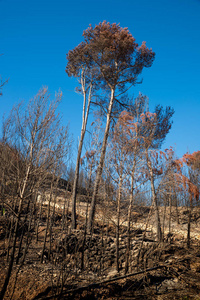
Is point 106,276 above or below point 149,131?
below

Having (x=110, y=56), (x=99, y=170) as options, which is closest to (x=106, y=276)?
(x=99, y=170)

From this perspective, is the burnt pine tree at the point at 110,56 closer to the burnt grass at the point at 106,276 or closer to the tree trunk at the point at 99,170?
the tree trunk at the point at 99,170

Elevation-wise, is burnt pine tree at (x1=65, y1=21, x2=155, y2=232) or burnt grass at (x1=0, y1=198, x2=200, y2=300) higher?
burnt pine tree at (x1=65, y1=21, x2=155, y2=232)

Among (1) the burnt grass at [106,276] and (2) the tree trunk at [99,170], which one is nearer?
(1) the burnt grass at [106,276]

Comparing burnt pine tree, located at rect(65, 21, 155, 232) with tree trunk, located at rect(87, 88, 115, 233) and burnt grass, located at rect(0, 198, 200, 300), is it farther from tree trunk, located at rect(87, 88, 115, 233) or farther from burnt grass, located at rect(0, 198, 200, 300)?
burnt grass, located at rect(0, 198, 200, 300)

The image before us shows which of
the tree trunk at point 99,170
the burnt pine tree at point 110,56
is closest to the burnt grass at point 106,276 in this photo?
the tree trunk at point 99,170

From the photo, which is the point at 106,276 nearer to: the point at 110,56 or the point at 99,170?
the point at 99,170

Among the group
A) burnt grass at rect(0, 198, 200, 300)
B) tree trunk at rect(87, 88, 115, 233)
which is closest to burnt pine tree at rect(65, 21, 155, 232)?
tree trunk at rect(87, 88, 115, 233)

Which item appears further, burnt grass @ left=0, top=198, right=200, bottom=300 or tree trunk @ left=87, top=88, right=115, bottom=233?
tree trunk @ left=87, top=88, right=115, bottom=233

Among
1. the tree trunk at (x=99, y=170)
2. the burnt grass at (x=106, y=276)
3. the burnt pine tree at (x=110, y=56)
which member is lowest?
the burnt grass at (x=106, y=276)

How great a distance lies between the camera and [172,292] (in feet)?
20.2

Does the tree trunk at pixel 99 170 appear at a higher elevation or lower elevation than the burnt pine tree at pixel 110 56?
lower

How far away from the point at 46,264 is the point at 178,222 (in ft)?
39.2

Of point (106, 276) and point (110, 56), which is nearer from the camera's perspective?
point (106, 276)
